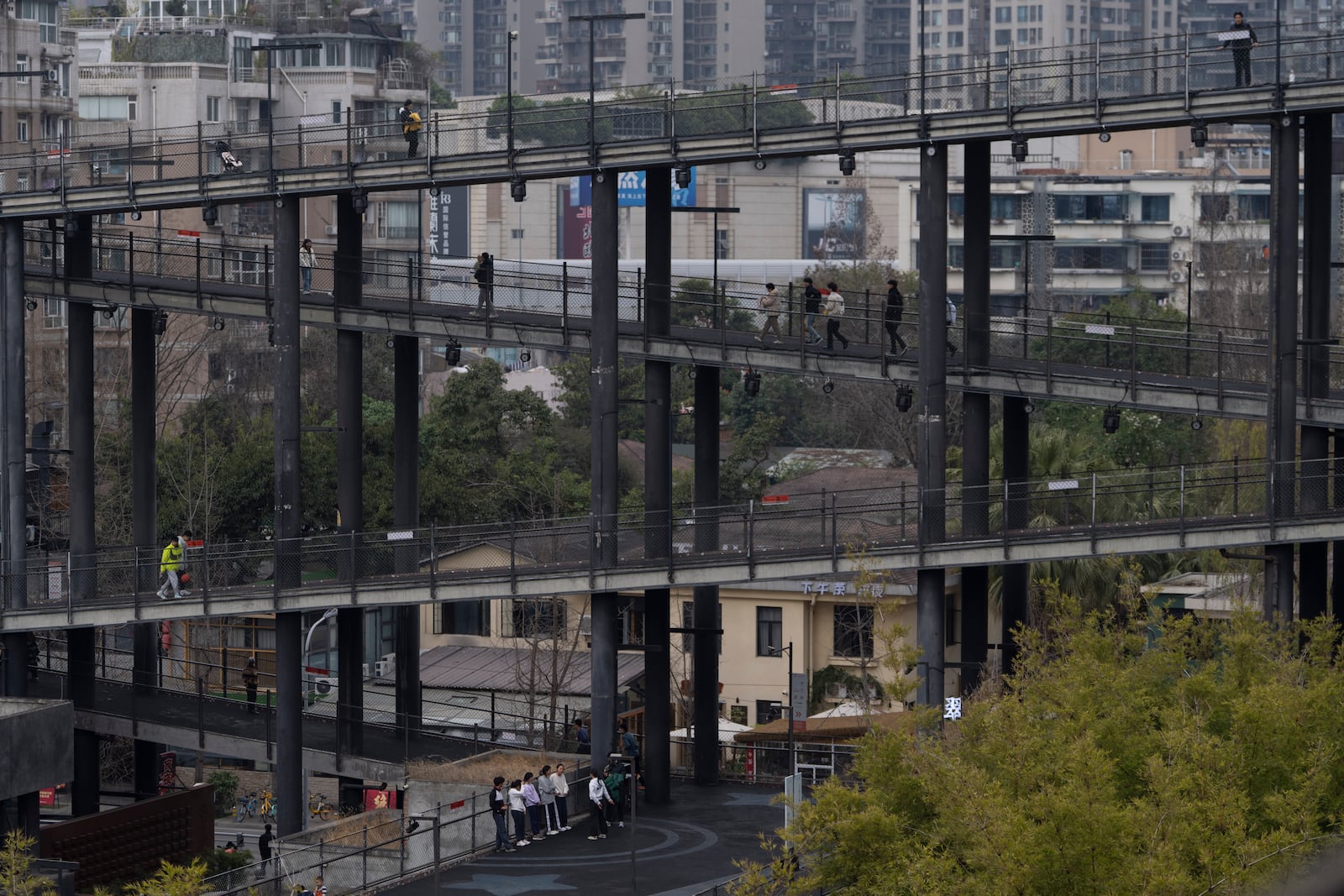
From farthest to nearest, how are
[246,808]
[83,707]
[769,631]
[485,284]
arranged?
[769,631] < [246,808] < [83,707] < [485,284]

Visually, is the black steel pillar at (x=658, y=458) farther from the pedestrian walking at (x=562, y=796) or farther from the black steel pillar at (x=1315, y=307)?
the black steel pillar at (x=1315, y=307)

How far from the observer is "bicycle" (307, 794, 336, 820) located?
63.1m

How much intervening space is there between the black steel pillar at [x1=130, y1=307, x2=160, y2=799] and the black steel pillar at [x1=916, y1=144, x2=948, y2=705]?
68.8 ft

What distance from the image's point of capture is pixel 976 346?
169ft

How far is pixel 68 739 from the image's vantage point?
48.9 m

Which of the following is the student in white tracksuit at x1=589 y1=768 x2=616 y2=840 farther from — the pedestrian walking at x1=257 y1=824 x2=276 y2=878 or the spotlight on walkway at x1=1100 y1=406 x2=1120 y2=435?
the spotlight on walkway at x1=1100 y1=406 x2=1120 y2=435

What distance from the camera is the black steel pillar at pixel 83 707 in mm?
55844

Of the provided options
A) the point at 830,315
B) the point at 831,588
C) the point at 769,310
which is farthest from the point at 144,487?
the point at 831,588

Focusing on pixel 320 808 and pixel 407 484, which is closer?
pixel 407 484

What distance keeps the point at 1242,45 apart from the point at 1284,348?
20.7ft

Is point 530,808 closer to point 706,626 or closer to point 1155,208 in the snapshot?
point 706,626

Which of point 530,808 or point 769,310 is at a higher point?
point 769,310

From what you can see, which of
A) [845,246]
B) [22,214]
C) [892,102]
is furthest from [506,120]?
[845,246]

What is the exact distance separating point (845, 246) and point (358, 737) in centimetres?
11881
